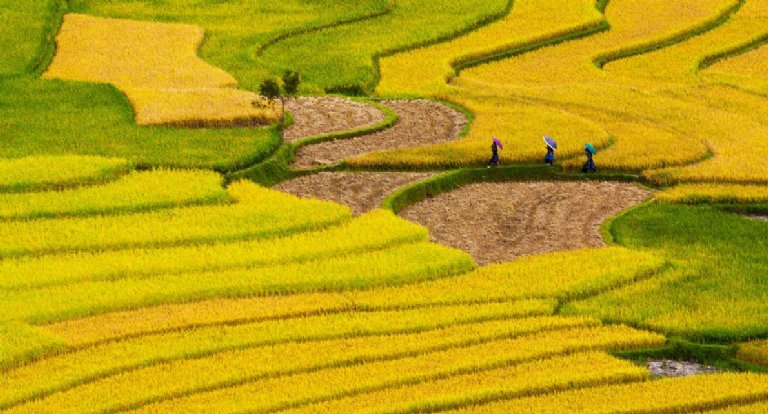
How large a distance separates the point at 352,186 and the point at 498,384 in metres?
10.7

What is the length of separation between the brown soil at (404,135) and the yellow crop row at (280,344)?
9.43 m

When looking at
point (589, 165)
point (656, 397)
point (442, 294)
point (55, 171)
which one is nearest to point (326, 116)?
point (589, 165)

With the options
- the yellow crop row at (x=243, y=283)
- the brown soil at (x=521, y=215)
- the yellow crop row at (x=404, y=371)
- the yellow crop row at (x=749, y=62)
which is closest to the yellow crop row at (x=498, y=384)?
the yellow crop row at (x=404, y=371)

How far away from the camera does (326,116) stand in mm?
36438

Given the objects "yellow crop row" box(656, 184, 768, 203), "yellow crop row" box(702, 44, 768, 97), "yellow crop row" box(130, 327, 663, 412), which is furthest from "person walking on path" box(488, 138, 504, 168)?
"yellow crop row" box(702, 44, 768, 97)

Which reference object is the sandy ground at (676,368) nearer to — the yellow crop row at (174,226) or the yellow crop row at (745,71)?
the yellow crop row at (174,226)

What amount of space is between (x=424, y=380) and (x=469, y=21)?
2793 centimetres

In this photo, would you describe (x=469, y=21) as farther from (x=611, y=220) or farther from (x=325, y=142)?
(x=611, y=220)

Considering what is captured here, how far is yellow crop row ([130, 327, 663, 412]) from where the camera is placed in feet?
66.4

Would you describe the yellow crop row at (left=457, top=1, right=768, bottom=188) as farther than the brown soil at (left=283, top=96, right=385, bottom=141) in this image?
No

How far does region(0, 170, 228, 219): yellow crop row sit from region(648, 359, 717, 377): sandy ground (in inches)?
376

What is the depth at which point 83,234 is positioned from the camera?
27.1 m

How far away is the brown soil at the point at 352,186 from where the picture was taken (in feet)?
99.7

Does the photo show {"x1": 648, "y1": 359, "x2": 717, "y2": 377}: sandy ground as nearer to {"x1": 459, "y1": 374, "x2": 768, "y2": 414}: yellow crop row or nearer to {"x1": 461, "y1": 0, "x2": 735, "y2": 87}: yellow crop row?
{"x1": 459, "y1": 374, "x2": 768, "y2": 414}: yellow crop row
